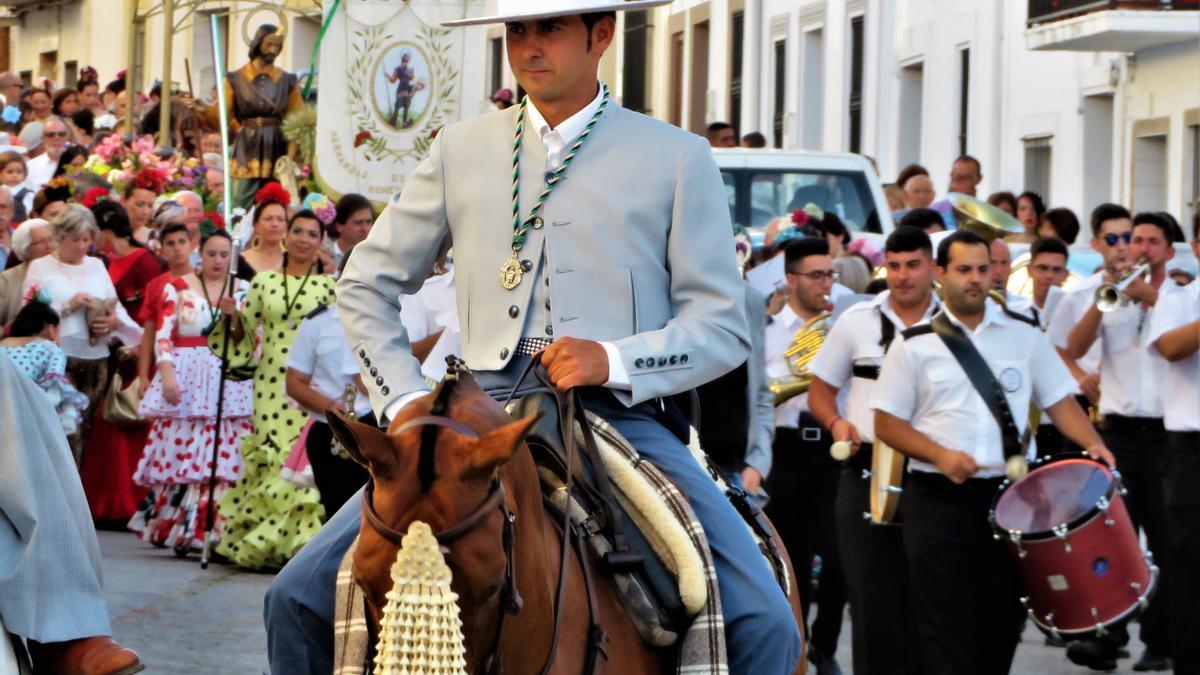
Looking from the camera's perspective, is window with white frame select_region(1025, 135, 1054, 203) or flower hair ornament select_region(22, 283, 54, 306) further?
window with white frame select_region(1025, 135, 1054, 203)

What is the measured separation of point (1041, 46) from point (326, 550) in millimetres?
25909

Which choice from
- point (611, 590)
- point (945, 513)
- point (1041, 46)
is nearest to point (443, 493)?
point (611, 590)

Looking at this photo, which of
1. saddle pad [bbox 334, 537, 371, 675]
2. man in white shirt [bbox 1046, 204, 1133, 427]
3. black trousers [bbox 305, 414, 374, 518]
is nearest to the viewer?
saddle pad [bbox 334, 537, 371, 675]

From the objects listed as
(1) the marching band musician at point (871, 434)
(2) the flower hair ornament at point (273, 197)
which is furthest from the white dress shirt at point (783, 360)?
(2) the flower hair ornament at point (273, 197)

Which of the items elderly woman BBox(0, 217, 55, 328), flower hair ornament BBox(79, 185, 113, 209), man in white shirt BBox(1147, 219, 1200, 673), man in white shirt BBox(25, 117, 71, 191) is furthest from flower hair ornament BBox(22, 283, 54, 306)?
man in white shirt BBox(25, 117, 71, 191)

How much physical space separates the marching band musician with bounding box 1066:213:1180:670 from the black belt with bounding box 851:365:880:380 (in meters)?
1.77

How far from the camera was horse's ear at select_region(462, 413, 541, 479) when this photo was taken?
469cm

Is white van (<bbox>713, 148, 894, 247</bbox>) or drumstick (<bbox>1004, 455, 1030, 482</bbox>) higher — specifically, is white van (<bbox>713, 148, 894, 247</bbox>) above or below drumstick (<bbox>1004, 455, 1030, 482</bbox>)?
above

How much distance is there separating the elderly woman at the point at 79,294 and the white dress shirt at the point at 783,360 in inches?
185

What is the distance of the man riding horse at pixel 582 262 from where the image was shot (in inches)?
229

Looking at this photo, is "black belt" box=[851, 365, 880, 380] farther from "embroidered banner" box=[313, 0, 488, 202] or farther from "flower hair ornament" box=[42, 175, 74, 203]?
"flower hair ornament" box=[42, 175, 74, 203]

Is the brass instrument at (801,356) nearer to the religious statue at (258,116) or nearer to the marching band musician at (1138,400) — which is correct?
the marching band musician at (1138,400)

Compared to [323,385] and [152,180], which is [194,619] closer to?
[323,385]

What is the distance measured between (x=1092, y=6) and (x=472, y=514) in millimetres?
25828
